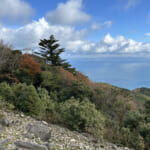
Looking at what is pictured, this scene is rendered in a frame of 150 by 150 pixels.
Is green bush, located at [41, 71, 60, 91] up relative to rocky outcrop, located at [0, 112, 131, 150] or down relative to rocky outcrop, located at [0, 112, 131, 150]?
up

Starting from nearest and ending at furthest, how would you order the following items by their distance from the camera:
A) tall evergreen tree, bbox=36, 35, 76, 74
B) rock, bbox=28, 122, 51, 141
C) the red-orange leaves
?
rock, bbox=28, 122, 51, 141, the red-orange leaves, tall evergreen tree, bbox=36, 35, 76, 74

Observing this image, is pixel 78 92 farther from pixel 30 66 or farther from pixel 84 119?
pixel 84 119

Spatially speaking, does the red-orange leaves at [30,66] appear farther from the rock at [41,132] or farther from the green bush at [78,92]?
the rock at [41,132]

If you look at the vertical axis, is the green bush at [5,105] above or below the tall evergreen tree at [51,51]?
below

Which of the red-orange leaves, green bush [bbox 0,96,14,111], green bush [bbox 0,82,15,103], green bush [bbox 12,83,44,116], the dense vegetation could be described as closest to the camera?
the dense vegetation

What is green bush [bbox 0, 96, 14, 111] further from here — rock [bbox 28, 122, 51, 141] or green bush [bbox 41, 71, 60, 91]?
green bush [bbox 41, 71, 60, 91]

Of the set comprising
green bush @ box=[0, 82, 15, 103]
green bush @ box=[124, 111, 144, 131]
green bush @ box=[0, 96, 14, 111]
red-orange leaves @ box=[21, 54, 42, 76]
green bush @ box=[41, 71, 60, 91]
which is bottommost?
green bush @ box=[124, 111, 144, 131]

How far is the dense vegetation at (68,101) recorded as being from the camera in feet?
20.2

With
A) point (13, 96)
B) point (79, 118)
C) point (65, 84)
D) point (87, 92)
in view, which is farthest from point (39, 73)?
point (79, 118)

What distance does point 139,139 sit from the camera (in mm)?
5938

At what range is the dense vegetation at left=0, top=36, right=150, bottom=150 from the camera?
6148 millimetres

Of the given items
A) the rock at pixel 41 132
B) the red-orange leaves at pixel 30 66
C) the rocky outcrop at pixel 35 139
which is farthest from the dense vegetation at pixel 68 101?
the rock at pixel 41 132

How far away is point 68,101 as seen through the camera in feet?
27.8

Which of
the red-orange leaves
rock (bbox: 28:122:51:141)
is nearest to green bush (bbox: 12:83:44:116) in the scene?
rock (bbox: 28:122:51:141)
